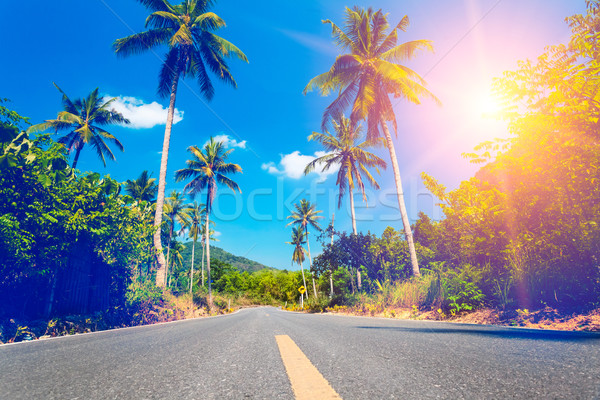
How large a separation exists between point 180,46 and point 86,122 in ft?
34.2

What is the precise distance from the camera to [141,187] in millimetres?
29469

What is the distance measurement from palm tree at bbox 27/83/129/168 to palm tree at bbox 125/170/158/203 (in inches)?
296

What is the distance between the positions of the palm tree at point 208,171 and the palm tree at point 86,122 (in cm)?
568

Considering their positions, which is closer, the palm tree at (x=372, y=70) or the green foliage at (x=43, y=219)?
the green foliage at (x=43, y=219)

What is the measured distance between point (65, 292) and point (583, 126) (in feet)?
43.7

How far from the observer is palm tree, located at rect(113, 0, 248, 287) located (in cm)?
1514

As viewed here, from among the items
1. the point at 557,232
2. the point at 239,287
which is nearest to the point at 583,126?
the point at 557,232

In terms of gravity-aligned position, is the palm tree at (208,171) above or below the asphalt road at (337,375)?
above

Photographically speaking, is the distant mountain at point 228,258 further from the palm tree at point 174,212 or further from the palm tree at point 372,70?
the palm tree at point 372,70

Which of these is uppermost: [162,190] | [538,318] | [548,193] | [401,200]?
[162,190]

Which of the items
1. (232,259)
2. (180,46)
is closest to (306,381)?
(180,46)

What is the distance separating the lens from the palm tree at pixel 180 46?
49.7ft

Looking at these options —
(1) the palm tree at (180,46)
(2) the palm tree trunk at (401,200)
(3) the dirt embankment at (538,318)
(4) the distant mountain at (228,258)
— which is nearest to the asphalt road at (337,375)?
(3) the dirt embankment at (538,318)

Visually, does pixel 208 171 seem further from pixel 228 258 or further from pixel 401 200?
pixel 228 258
